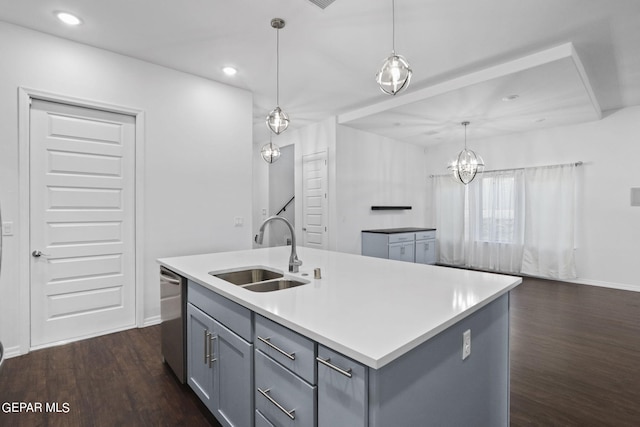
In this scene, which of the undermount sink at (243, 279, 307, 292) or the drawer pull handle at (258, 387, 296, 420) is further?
the undermount sink at (243, 279, 307, 292)

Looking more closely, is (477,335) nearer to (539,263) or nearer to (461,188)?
(539,263)

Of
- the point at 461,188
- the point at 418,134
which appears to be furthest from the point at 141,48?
the point at 461,188

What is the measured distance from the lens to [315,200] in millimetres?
5926

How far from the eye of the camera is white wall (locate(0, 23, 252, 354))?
2842mm

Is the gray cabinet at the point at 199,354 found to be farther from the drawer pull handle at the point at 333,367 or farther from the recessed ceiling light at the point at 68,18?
the recessed ceiling light at the point at 68,18

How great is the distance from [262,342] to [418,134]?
18.5 ft

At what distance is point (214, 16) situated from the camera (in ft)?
9.29

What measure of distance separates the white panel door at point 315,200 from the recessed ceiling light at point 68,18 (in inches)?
→ 145

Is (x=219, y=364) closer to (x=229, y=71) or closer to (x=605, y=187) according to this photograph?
(x=229, y=71)

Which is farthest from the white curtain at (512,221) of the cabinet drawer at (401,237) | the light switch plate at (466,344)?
the light switch plate at (466,344)

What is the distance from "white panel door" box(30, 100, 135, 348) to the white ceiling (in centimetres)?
86

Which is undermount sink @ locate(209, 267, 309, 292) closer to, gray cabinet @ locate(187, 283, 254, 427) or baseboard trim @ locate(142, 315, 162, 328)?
gray cabinet @ locate(187, 283, 254, 427)

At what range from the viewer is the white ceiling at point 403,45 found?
107 inches

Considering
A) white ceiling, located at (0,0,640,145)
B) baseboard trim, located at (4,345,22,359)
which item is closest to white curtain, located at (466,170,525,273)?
white ceiling, located at (0,0,640,145)
